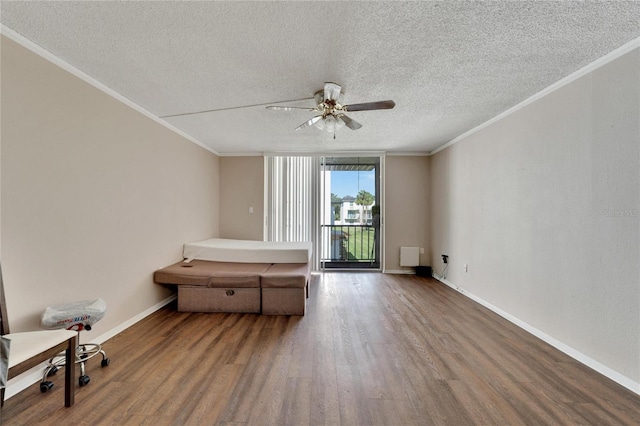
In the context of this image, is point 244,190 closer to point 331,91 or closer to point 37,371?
point 331,91

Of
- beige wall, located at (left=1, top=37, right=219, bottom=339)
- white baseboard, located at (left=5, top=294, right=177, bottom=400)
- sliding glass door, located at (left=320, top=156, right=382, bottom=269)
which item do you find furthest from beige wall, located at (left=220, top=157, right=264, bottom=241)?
white baseboard, located at (left=5, top=294, right=177, bottom=400)

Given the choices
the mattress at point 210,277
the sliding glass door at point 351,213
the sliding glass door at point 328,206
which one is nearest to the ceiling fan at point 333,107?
the mattress at point 210,277

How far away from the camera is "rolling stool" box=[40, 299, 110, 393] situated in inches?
67.8

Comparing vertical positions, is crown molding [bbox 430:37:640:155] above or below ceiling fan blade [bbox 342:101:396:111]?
above

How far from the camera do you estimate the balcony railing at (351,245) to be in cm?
563

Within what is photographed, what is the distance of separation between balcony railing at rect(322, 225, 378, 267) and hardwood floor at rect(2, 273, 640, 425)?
2.83 meters

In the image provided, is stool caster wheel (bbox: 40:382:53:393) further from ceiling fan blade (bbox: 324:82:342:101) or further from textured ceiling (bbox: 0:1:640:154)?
ceiling fan blade (bbox: 324:82:342:101)

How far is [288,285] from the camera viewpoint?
291 cm

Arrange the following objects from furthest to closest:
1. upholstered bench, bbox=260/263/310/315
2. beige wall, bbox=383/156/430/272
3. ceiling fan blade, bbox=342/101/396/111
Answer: beige wall, bbox=383/156/430/272, upholstered bench, bbox=260/263/310/315, ceiling fan blade, bbox=342/101/396/111

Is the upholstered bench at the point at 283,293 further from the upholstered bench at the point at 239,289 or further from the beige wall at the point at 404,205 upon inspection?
the beige wall at the point at 404,205

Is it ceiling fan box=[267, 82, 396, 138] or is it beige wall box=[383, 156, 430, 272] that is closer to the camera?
ceiling fan box=[267, 82, 396, 138]

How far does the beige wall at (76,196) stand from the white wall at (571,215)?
424cm

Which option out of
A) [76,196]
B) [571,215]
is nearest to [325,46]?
[76,196]

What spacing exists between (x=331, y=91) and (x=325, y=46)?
1.59 feet
